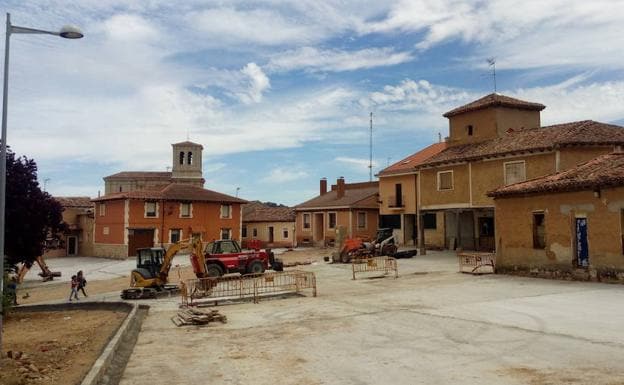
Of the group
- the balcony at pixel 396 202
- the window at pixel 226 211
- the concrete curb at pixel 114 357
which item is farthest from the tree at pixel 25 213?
the window at pixel 226 211

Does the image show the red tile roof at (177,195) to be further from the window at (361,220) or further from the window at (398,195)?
the window at (398,195)

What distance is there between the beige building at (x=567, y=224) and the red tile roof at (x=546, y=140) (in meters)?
5.34

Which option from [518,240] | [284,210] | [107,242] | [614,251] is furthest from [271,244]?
[614,251]

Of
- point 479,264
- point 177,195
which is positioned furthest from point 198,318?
point 177,195

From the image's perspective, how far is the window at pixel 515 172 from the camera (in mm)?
29094

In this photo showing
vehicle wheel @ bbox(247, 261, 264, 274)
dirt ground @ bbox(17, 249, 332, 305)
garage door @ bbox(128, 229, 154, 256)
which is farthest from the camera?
garage door @ bbox(128, 229, 154, 256)

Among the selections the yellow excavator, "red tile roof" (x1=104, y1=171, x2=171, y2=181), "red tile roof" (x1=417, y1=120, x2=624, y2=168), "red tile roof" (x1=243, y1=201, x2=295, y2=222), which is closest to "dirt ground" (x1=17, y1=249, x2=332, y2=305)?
the yellow excavator

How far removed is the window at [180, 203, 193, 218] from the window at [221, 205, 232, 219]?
11.6 feet

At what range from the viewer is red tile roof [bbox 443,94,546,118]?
3469 cm

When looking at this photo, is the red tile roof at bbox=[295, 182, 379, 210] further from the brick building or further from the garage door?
the garage door

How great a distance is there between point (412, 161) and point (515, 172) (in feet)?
42.6

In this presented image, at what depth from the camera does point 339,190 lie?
5250cm

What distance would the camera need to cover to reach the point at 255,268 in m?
26.6

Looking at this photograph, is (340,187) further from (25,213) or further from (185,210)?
(25,213)
